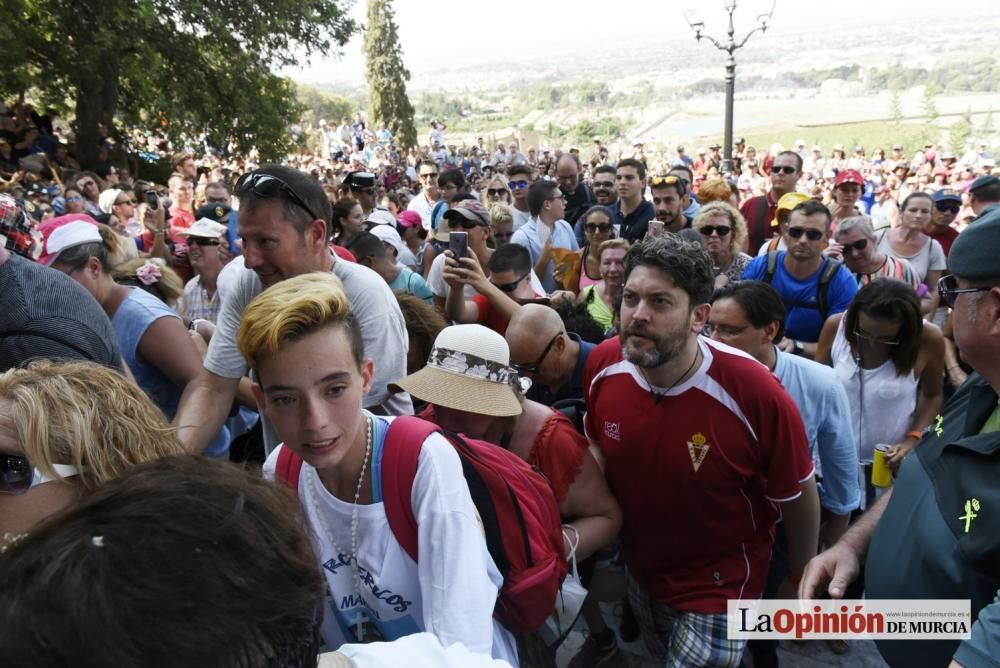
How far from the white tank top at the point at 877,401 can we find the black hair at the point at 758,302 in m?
0.78

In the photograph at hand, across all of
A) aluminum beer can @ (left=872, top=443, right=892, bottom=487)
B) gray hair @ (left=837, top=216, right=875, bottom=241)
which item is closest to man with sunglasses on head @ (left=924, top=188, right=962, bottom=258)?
gray hair @ (left=837, top=216, right=875, bottom=241)

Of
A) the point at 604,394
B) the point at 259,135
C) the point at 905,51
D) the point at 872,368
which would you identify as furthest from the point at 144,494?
the point at 905,51

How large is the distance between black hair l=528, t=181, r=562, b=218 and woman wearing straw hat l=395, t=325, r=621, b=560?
4.24m

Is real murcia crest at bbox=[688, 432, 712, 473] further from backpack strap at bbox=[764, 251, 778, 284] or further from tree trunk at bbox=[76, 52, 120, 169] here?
tree trunk at bbox=[76, 52, 120, 169]

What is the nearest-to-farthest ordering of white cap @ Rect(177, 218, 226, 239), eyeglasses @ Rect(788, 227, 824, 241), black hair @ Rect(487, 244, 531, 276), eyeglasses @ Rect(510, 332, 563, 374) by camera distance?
eyeglasses @ Rect(510, 332, 563, 374) → black hair @ Rect(487, 244, 531, 276) → eyeglasses @ Rect(788, 227, 824, 241) → white cap @ Rect(177, 218, 226, 239)

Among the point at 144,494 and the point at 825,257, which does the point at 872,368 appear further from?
the point at 144,494

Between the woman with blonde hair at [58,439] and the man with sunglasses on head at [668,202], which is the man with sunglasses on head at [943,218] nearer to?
the man with sunglasses on head at [668,202]

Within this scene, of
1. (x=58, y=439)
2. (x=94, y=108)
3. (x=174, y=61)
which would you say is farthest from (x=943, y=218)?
(x=94, y=108)

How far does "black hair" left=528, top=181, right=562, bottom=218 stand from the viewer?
6668 mm

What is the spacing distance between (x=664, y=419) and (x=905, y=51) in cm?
17803

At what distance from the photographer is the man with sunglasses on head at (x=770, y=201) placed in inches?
273

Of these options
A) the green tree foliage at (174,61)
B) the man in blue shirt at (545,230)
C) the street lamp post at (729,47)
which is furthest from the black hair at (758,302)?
the green tree foliage at (174,61)

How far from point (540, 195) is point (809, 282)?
2.81 meters

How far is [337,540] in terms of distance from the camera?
175cm
